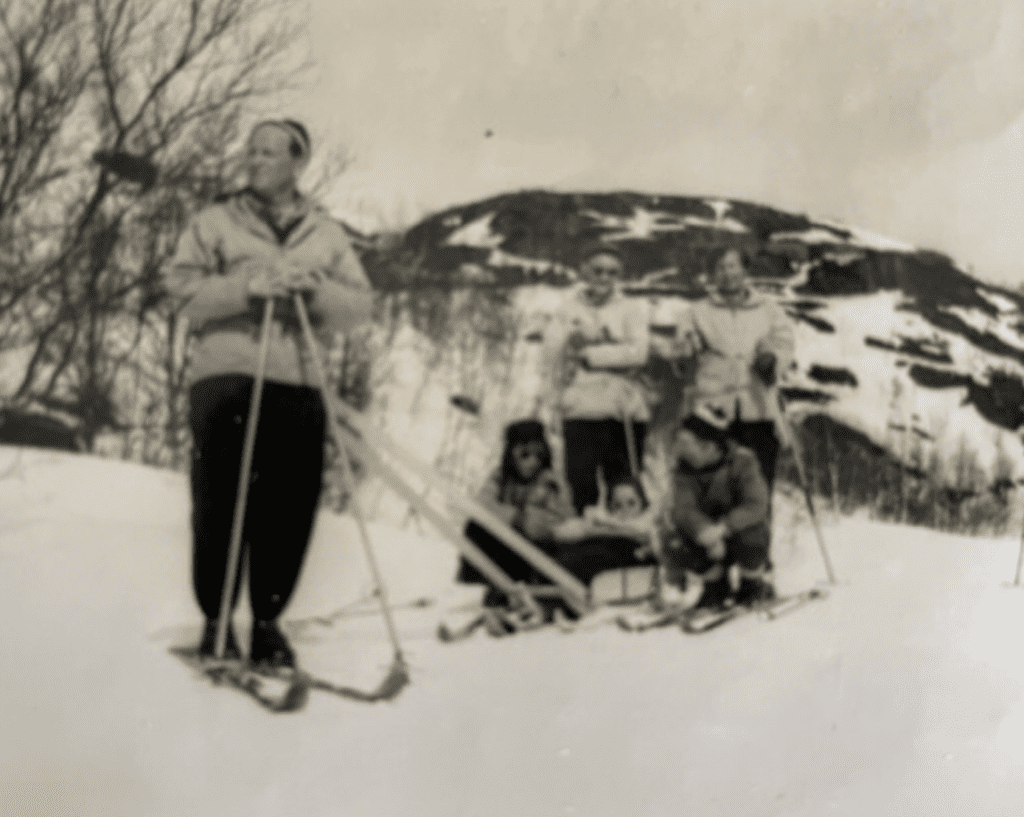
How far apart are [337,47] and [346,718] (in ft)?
3.00

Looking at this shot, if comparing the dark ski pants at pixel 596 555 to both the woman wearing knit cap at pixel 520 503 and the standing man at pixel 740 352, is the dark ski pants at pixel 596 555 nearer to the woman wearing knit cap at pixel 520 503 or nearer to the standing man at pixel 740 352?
the woman wearing knit cap at pixel 520 503

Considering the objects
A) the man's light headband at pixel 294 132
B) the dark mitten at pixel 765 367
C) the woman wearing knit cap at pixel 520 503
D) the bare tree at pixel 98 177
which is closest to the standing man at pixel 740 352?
the dark mitten at pixel 765 367

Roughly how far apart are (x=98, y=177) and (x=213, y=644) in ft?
2.09

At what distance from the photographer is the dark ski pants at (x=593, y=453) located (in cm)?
201

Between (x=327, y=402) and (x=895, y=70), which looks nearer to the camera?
(x=327, y=402)

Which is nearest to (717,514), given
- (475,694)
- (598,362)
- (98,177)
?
(598,362)

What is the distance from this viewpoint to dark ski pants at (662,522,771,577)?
2096mm

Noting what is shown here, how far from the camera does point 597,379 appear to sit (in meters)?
2.04

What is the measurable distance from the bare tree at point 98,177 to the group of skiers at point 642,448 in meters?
0.50

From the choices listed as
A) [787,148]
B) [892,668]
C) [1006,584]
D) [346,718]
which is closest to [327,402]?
[346,718]

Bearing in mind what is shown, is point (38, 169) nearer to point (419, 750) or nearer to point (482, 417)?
point (482, 417)

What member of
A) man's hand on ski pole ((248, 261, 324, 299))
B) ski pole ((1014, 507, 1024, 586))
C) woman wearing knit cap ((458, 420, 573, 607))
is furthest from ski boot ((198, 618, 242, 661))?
ski pole ((1014, 507, 1024, 586))

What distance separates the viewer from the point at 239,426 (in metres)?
1.92

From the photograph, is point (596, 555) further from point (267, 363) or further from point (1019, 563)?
point (1019, 563)
